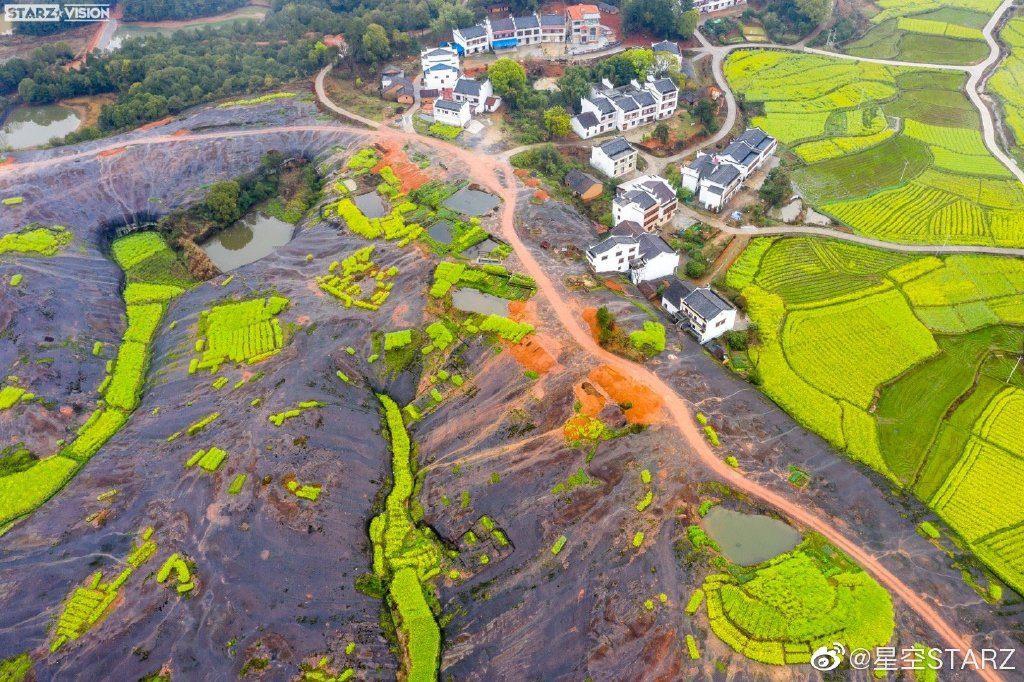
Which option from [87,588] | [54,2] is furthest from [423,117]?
[54,2]

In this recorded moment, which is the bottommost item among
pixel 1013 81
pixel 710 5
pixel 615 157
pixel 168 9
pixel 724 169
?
pixel 724 169

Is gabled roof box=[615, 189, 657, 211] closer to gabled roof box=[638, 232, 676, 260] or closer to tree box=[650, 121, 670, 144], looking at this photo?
gabled roof box=[638, 232, 676, 260]

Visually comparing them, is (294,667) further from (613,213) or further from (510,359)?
(613,213)

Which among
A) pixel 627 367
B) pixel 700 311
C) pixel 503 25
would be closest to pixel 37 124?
pixel 503 25

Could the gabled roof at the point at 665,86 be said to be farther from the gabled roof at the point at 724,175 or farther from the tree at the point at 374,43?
the tree at the point at 374,43

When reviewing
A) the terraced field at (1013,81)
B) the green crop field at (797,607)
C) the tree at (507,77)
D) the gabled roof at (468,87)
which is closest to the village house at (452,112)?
the gabled roof at (468,87)

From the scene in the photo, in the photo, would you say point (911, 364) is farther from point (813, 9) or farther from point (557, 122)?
point (813, 9)
